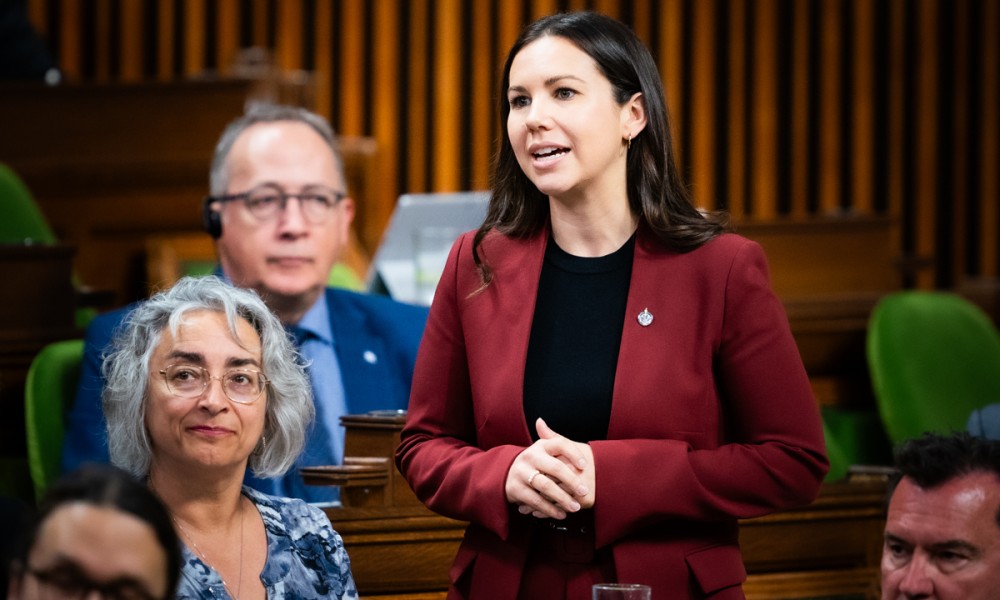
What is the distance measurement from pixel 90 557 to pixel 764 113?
6.06 metres

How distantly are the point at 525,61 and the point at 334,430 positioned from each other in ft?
3.97

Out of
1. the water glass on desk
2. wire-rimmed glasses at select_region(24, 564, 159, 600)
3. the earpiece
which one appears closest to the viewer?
wire-rimmed glasses at select_region(24, 564, 159, 600)

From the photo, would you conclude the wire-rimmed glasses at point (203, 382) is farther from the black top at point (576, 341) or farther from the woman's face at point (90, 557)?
the woman's face at point (90, 557)

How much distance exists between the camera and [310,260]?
3092 millimetres

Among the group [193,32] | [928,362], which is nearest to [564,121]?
[928,362]

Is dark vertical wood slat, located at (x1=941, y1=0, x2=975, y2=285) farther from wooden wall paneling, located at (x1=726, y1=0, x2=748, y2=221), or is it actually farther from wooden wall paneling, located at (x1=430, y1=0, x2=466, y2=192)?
wooden wall paneling, located at (x1=430, y1=0, x2=466, y2=192)

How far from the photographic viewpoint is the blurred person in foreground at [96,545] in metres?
1.36

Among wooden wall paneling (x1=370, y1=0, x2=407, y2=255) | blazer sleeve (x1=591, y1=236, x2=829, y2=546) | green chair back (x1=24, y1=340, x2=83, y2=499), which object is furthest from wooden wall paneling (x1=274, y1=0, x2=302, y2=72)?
blazer sleeve (x1=591, y1=236, x2=829, y2=546)

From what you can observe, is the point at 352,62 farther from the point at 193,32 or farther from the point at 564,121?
the point at 564,121

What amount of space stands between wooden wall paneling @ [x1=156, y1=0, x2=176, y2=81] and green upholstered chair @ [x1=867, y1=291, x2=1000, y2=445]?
4079 millimetres

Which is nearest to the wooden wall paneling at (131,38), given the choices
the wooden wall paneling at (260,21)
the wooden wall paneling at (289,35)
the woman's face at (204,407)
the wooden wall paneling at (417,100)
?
the wooden wall paneling at (260,21)

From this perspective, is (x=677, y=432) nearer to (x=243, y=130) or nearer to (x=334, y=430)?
(x=334, y=430)

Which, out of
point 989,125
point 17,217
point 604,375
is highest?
point 989,125

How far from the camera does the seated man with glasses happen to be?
2.93m
